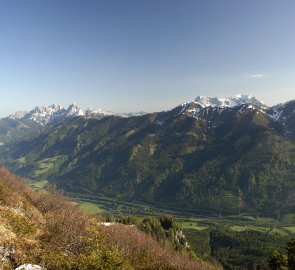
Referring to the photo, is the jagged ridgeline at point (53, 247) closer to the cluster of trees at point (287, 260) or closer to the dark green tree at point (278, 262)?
the cluster of trees at point (287, 260)

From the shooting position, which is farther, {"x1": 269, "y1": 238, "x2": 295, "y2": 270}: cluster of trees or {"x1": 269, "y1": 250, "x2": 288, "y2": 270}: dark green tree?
{"x1": 269, "y1": 250, "x2": 288, "y2": 270}: dark green tree

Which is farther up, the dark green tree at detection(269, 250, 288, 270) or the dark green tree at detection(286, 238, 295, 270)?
the dark green tree at detection(286, 238, 295, 270)

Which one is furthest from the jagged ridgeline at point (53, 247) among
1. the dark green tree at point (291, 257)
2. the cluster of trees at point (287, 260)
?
the cluster of trees at point (287, 260)

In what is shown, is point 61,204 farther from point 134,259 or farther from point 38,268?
point 38,268

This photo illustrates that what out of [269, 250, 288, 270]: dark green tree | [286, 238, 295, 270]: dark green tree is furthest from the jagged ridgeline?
[269, 250, 288, 270]: dark green tree

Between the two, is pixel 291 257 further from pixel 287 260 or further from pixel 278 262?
pixel 278 262

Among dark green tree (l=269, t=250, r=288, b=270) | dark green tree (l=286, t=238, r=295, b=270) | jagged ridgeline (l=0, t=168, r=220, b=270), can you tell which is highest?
jagged ridgeline (l=0, t=168, r=220, b=270)

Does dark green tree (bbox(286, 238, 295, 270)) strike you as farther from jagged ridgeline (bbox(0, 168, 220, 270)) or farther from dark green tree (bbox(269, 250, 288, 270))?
jagged ridgeline (bbox(0, 168, 220, 270))

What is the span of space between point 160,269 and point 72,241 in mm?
18000

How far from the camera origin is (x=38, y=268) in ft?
162

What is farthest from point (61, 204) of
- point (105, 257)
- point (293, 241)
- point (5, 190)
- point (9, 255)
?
point (293, 241)

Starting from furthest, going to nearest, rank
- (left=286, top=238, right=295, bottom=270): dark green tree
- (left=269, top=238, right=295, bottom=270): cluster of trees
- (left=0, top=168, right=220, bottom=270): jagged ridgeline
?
(left=269, top=238, right=295, bottom=270): cluster of trees → (left=286, top=238, right=295, bottom=270): dark green tree → (left=0, top=168, right=220, bottom=270): jagged ridgeline

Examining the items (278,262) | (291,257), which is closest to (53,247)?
(291,257)

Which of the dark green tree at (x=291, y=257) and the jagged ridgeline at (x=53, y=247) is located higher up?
the jagged ridgeline at (x=53, y=247)
